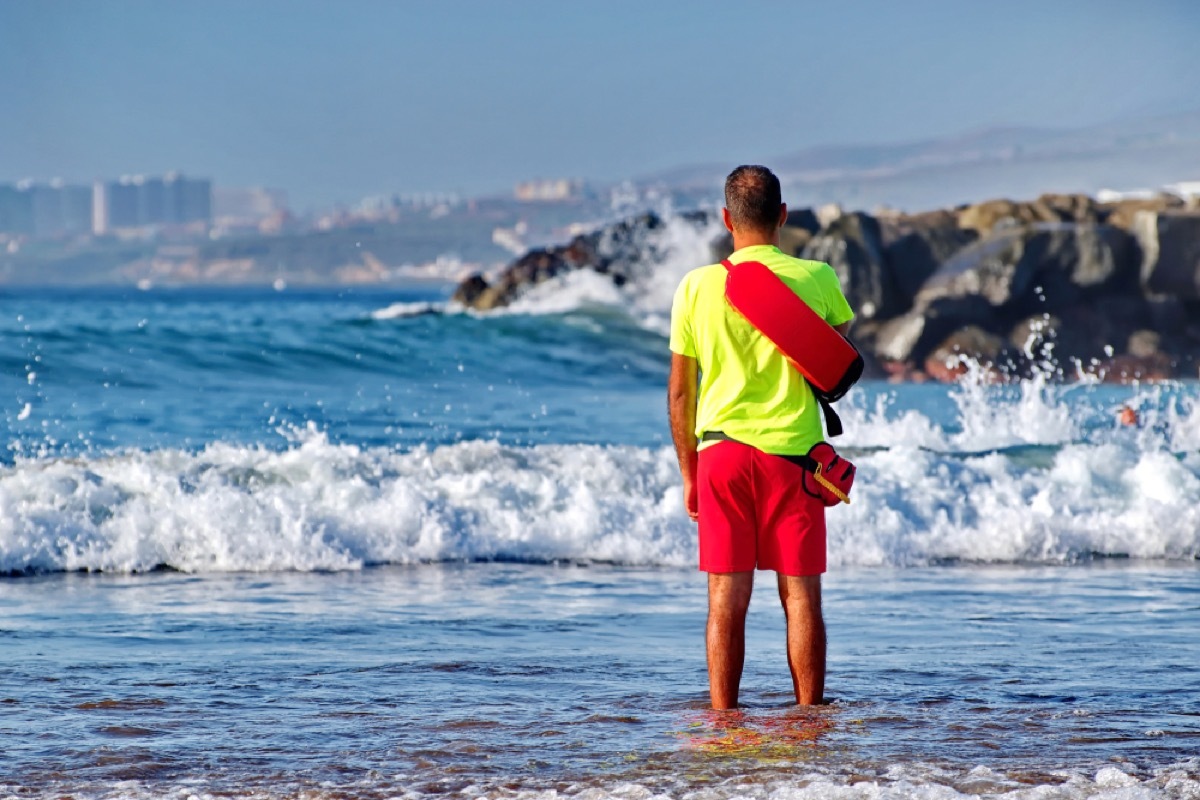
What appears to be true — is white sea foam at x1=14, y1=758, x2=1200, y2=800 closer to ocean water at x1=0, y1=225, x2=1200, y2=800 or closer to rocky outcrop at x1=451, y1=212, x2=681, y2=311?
ocean water at x1=0, y1=225, x2=1200, y2=800

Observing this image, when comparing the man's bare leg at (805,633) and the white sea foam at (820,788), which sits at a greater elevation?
the man's bare leg at (805,633)

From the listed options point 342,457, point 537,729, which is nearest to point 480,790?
point 537,729

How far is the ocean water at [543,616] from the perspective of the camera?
4.43 meters

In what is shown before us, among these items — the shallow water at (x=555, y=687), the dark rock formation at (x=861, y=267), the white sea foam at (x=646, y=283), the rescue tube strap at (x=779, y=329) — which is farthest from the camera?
the white sea foam at (x=646, y=283)

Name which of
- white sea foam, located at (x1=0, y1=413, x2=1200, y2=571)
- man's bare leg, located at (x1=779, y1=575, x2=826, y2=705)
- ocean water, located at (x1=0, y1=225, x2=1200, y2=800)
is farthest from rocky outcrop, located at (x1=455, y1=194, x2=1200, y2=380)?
man's bare leg, located at (x1=779, y1=575, x2=826, y2=705)

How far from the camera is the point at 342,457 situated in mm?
11305

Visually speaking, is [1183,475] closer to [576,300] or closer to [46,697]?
[46,697]

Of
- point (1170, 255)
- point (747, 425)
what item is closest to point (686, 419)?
point (747, 425)

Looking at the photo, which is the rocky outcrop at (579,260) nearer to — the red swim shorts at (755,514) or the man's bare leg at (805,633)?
the man's bare leg at (805,633)

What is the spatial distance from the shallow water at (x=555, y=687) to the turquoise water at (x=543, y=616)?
0.02m

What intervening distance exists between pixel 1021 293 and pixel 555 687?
26.0m

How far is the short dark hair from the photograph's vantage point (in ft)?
15.6

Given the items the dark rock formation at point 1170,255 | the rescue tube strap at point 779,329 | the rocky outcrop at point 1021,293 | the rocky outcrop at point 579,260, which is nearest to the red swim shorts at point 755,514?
the rescue tube strap at point 779,329

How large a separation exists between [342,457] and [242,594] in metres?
3.23
